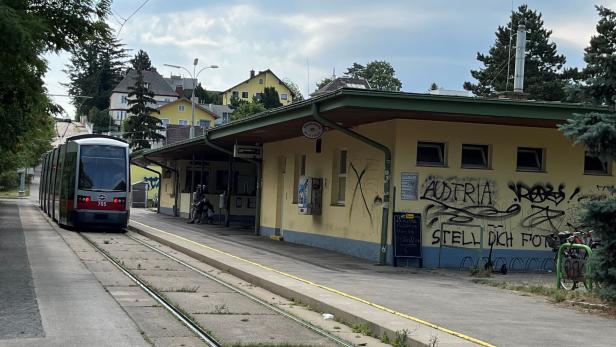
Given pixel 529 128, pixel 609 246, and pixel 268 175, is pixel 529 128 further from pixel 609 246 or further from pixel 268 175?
pixel 268 175

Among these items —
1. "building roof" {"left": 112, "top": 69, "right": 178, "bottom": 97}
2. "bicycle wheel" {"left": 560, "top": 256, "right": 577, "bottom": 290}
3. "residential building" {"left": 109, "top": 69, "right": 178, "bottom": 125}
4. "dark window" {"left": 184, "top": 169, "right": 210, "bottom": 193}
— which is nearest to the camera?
"bicycle wheel" {"left": 560, "top": 256, "right": 577, "bottom": 290}

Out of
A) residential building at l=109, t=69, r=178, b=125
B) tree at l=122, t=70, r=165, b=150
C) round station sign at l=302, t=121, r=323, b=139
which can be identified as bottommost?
round station sign at l=302, t=121, r=323, b=139

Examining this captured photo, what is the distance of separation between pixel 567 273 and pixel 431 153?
580cm

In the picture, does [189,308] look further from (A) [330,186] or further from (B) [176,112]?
(B) [176,112]

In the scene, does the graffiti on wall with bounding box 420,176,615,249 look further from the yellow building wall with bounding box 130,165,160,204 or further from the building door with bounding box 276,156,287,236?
the yellow building wall with bounding box 130,165,160,204

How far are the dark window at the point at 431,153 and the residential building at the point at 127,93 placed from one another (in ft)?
371

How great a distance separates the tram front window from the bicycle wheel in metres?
18.2

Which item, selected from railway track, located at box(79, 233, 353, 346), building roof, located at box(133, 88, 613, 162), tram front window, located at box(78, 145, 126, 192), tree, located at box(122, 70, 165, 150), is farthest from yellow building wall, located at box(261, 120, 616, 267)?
tree, located at box(122, 70, 165, 150)

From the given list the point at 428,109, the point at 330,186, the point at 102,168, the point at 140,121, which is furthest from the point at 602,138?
the point at 140,121

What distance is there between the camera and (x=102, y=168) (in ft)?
91.3

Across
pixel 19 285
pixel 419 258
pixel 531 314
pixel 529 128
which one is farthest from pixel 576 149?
pixel 19 285

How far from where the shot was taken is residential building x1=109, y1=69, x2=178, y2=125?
136 meters

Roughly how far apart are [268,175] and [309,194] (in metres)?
5.83

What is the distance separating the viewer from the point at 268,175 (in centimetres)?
2811
